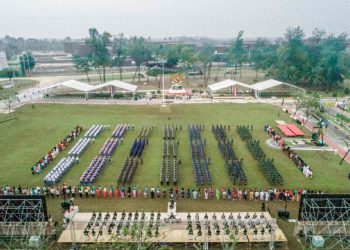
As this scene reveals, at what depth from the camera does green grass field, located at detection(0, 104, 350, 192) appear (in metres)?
26.5

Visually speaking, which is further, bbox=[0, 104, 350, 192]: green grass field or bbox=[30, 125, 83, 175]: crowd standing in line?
bbox=[30, 125, 83, 175]: crowd standing in line

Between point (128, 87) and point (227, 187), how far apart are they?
3531 cm

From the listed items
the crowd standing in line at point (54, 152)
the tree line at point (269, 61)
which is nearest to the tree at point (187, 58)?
the tree line at point (269, 61)

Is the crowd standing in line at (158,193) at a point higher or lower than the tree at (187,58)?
lower

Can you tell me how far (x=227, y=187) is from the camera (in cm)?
2519

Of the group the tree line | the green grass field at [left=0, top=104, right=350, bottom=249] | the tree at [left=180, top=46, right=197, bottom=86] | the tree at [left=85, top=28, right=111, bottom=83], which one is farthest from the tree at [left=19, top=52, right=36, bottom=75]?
the green grass field at [left=0, top=104, right=350, bottom=249]

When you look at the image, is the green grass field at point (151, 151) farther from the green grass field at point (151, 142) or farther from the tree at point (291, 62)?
the tree at point (291, 62)

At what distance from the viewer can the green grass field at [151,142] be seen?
1044 inches

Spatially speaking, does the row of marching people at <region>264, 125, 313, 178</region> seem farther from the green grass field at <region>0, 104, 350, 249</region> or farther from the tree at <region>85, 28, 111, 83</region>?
the tree at <region>85, 28, 111, 83</region>

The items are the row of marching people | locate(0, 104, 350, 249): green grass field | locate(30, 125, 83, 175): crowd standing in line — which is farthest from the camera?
locate(30, 125, 83, 175): crowd standing in line

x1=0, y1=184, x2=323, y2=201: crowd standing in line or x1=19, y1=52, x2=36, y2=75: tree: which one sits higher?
x1=19, y1=52, x2=36, y2=75: tree

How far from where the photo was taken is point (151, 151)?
3228 centimetres

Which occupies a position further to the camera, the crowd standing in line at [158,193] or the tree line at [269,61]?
the tree line at [269,61]

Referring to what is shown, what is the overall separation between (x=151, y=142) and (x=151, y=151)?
2.65m
